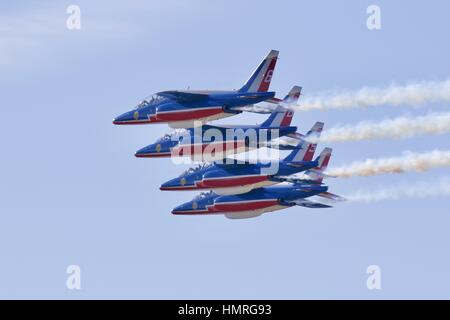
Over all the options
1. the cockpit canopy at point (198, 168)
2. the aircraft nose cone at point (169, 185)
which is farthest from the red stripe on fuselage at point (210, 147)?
the aircraft nose cone at point (169, 185)

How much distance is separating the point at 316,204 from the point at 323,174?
2.63 meters

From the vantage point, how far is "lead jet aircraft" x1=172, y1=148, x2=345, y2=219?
122312mm

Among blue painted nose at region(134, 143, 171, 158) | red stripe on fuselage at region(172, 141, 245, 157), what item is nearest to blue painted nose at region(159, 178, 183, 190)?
blue painted nose at region(134, 143, 171, 158)

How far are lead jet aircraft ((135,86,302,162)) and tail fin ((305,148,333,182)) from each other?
402 cm

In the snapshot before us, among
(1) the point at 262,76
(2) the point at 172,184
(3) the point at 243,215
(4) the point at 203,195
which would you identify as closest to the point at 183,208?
(4) the point at 203,195

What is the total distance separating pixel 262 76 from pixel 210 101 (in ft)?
14.9

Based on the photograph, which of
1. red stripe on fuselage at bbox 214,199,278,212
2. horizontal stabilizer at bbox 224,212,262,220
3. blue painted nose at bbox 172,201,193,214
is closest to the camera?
red stripe on fuselage at bbox 214,199,278,212

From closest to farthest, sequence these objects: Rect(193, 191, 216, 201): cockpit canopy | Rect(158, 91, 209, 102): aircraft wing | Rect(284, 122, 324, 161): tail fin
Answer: Rect(158, 91, 209, 102): aircraft wing → Rect(284, 122, 324, 161): tail fin → Rect(193, 191, 216, 201): cockpit canopy

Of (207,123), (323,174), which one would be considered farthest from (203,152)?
(323,174)

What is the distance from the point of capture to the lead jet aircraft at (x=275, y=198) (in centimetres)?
12231

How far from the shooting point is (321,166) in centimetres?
12525

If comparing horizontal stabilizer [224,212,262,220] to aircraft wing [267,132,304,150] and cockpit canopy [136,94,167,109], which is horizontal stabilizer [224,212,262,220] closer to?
aircraft wing [267,132,304,150]

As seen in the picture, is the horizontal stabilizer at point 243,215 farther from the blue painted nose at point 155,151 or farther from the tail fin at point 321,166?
the blue painted nose at point 155,151

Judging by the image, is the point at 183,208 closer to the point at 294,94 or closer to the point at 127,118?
the point at 127,118
